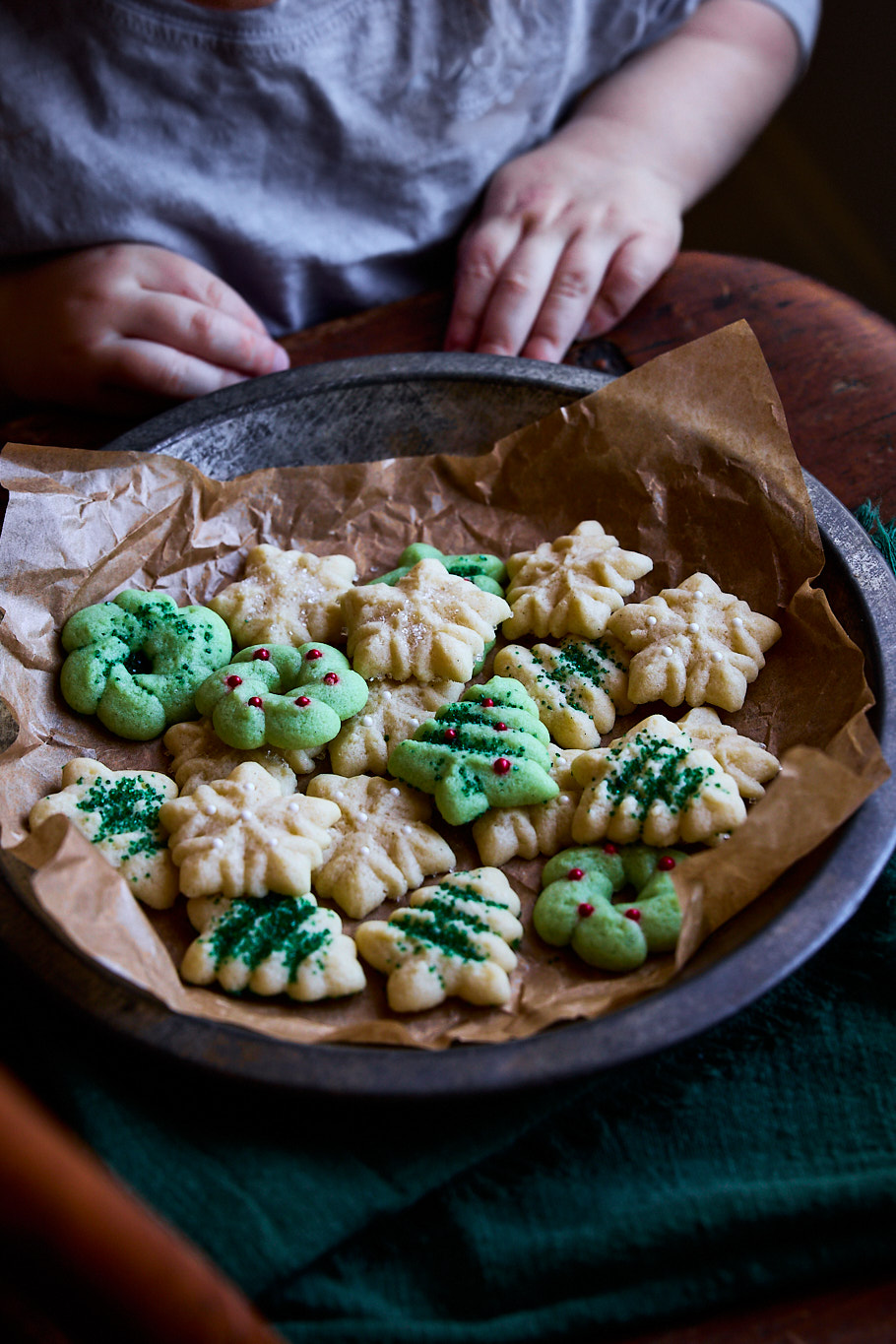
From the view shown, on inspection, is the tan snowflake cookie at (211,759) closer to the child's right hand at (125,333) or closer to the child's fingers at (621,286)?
the child's right hand at (125,333)

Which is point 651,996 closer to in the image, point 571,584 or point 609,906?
point 609,906

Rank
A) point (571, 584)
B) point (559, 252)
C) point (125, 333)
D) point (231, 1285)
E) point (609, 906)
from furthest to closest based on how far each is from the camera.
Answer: point (559, 252)
point (125, 333)
point (571, 584)
point (609, 906)
point (231, 1285)

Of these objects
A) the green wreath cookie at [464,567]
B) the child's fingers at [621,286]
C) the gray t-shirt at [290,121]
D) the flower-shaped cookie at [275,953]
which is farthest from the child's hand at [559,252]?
the flower-shaped cookie at [275,953]

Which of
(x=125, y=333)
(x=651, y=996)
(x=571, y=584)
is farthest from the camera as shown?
(x=125, y=333)

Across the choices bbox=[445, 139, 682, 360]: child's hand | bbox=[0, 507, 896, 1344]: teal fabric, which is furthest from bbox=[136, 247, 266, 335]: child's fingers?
bbox=[0, 507, 896, 1344]: teal fabric

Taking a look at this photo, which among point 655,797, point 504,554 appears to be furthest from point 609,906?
point 504,554

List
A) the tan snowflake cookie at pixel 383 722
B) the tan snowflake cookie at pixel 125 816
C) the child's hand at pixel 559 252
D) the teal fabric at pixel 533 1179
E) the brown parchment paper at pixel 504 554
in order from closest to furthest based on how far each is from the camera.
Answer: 1. the teal fabric at pixel 533 1179
2. the brown parchment paper at pixel 504 554
3. the tan snowflake cookie at pixel 125 816
4. the tan snowflake cookie at pixel 383 722
5. the child's hand at pixel 559 252

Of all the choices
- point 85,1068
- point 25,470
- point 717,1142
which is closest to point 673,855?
point 717,1142
